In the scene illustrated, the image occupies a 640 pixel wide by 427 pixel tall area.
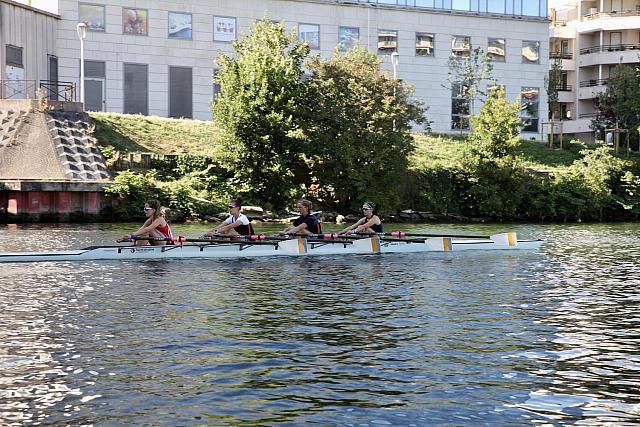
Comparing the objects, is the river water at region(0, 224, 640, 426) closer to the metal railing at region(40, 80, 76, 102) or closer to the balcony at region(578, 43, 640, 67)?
the metal railing at region(40, 80, 76, 102)

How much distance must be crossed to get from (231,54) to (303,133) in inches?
660

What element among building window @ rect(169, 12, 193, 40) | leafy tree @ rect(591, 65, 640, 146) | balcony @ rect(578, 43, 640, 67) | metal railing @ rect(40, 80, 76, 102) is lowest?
metal railing @ rect(40, 80, 76, 102)

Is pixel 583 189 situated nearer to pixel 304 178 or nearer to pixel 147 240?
pixel 304 178

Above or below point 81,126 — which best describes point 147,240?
below

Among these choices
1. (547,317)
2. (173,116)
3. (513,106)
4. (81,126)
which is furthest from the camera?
(173,116)

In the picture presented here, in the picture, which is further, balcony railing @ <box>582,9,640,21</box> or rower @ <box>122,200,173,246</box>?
balcony railing @ <box>582,9,640,21</box>

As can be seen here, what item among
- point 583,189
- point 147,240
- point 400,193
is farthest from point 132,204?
point 583,189

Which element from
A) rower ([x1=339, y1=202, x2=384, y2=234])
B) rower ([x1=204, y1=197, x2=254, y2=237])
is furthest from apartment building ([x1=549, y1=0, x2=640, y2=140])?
rower ([x1=204, y1=197, x2=254, y2=237])

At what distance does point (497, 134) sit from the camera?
5641 centimetres

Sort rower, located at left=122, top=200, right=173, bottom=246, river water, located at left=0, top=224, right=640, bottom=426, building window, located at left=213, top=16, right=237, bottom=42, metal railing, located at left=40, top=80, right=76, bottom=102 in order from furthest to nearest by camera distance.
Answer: building window, located at left=213, top=16, right=237, bottom=42 → metal railing, located at left=40, top=80, right=76, bottom=102 → rower, located at left=122, top=200, right=173, bottom=246 → river water, located at left=0, top=224, right=640, bottom=426

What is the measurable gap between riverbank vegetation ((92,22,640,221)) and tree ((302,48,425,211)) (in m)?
0.06

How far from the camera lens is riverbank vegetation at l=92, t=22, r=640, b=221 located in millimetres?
50938

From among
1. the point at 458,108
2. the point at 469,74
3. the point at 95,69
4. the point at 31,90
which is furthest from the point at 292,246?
the point at 458,108

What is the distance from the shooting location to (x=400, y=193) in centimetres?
5488
